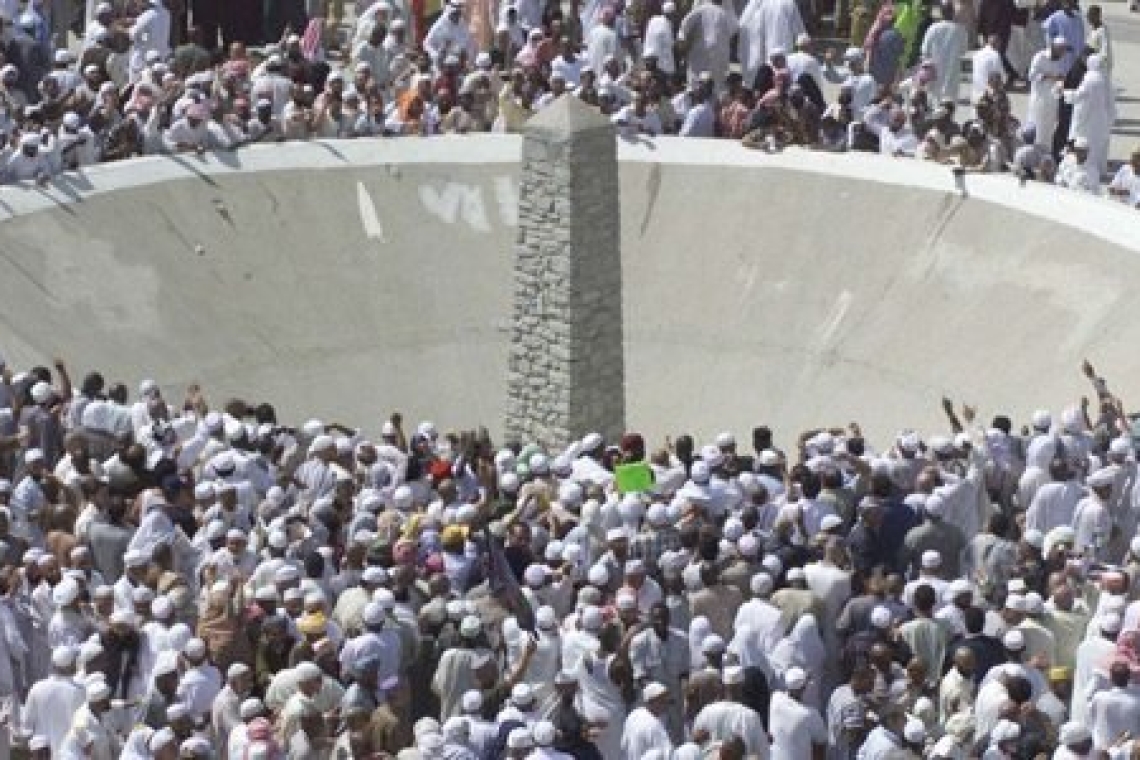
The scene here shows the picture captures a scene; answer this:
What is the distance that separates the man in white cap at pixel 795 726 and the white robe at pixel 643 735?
0.88 m

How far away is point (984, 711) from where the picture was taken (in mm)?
31469

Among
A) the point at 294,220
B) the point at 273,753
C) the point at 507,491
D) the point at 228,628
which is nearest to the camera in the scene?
the point at 273,753

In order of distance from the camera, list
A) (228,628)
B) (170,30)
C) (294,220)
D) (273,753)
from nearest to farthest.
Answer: (273,753) < (228,628) < (294,220) < (170,30)

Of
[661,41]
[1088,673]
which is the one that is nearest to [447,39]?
[661,41]

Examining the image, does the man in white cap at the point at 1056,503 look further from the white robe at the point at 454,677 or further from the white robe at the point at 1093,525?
the white robe at the point at 454,677

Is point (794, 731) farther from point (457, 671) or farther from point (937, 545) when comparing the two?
point (937, 545)

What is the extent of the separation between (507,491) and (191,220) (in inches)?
401

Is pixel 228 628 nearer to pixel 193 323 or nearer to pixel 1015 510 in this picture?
pixel 1015 510

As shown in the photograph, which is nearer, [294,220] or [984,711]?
[984,711]

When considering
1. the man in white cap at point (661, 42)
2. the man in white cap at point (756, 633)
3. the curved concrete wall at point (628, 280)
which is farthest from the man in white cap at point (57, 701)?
the man in white cap at point (661, 42)

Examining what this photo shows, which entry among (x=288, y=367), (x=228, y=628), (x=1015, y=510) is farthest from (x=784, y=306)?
(x=228, y=628)

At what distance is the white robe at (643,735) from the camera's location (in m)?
31.1

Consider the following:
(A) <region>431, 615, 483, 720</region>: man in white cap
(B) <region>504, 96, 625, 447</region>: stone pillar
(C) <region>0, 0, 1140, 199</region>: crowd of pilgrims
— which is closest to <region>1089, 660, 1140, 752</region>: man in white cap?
(A) <region>431, 615, 483, 720</region>: man in white cap

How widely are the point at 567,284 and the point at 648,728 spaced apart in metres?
11.7
